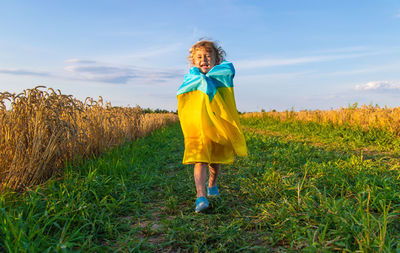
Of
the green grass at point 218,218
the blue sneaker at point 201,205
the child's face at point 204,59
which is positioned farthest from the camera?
the child's face at point 204,59

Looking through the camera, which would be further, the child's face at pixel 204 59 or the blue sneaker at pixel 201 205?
the child's face at pixel 204 59

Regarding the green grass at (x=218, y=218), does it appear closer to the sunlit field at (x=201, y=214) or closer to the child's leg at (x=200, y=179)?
the sunlit field at (x=201, y=214)

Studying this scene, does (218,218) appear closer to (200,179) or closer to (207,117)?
(200,179)

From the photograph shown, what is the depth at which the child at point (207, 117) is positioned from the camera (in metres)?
2.77

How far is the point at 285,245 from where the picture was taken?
81.9 inches

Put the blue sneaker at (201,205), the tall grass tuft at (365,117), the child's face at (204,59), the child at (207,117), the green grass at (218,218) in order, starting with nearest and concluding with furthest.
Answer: the green grass at (218,218) → the blue sneaker at (201,205) → the child at (207,117) → the child's face at (204,59) → the tall grass tuft at (365,117)

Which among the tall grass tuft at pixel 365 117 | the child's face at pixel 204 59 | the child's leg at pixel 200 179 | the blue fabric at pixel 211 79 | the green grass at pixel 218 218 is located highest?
the child's face at pixel 204 59

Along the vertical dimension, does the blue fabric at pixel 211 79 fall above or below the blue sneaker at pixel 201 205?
above

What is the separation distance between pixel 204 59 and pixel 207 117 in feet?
2.37

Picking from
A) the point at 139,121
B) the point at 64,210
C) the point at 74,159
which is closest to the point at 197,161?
the point at 64,210

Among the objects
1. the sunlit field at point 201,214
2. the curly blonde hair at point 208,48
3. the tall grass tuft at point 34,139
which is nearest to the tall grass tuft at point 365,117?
the sunlit field at point 201,214

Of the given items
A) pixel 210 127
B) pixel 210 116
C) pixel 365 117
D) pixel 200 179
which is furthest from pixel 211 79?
pixel 365 117

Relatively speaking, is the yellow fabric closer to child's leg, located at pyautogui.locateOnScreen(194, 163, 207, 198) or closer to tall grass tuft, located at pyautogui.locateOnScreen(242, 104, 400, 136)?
child's leg, located at pyautogui.locateOnScreen(194, 163, 207, 198)

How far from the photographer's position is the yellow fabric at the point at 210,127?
2773 millimetres
